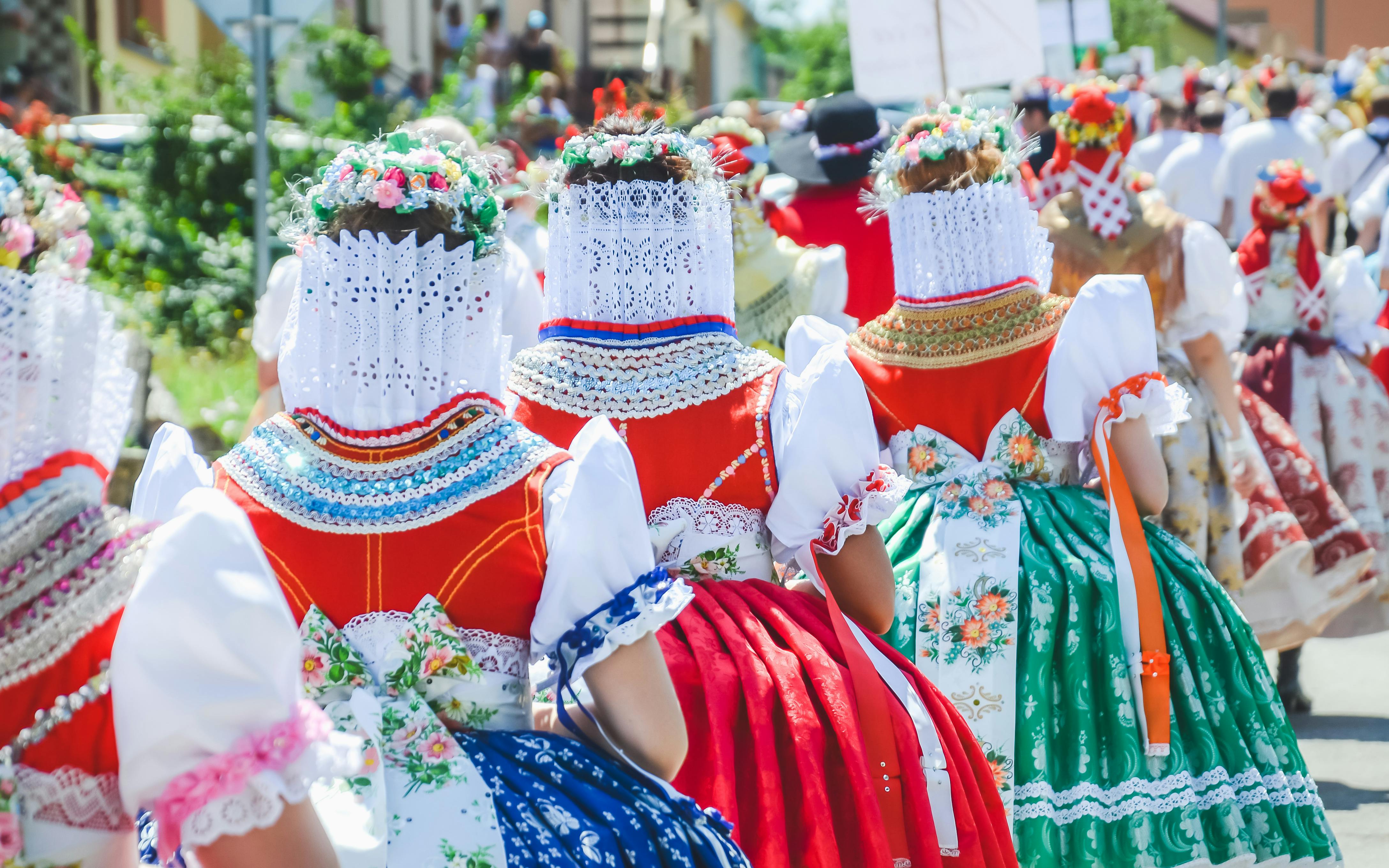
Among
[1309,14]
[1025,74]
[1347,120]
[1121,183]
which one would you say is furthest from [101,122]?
[1309,14]

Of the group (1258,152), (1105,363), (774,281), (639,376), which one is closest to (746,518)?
(639,376)

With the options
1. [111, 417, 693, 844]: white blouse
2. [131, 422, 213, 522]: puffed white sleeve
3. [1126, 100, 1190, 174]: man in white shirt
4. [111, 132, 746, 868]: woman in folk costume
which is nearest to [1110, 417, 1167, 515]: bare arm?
[111, 132, 746, 868]: woman in folk costume

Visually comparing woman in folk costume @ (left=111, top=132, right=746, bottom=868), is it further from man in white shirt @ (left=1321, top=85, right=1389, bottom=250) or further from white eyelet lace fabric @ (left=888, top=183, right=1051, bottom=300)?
man in white shirt @ (left=1321, top=85, right=1389, bottom=250)

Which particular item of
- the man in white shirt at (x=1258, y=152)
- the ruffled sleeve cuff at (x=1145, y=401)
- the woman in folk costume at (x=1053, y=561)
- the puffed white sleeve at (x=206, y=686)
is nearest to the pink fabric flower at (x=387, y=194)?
the puffed white sleeve at (x=206, y=686)

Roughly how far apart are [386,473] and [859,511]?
0.89 metres

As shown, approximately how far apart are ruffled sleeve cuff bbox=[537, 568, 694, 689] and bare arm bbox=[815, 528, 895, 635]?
0.73 m

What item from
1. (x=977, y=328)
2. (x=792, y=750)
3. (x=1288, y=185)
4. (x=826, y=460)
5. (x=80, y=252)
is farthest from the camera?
(x=1288, y=185)

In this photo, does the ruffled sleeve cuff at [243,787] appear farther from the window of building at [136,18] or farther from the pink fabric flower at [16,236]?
the window of building at [136,18]

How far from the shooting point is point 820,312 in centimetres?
485

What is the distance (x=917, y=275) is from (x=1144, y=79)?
36.3 ft

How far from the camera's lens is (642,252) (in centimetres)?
258

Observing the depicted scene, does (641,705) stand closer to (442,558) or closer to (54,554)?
(442,558)

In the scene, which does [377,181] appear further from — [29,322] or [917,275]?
[917,275]

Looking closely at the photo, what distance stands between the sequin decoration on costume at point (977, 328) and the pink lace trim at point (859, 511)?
0.79 meters
